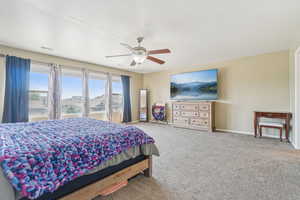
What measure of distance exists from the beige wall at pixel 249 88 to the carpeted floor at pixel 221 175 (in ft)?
4.49

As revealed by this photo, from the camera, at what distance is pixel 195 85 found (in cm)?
544

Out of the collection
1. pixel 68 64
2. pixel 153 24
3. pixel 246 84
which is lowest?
pixel 246 84

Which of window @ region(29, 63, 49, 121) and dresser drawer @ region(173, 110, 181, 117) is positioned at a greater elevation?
window @ region(29, 63, 49, 121)

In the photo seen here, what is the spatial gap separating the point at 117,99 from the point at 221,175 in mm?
5116

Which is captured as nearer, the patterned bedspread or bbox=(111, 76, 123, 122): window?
the patterned bedspread

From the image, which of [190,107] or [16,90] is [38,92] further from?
[190,107]

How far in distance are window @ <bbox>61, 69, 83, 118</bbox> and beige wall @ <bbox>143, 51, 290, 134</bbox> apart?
15.5 ft

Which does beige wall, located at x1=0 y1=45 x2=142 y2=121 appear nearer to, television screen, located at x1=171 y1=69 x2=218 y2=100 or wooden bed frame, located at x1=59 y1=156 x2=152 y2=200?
television screen, located at x1=171 y1=69 x2=218 y2=100

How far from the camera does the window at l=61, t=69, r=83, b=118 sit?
471 centimetres

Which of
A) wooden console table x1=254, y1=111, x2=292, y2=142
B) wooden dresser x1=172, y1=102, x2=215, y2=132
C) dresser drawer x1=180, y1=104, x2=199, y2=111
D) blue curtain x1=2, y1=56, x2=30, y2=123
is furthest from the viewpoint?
dresser drawer x1=180, y1=104, x2=199, y2=111

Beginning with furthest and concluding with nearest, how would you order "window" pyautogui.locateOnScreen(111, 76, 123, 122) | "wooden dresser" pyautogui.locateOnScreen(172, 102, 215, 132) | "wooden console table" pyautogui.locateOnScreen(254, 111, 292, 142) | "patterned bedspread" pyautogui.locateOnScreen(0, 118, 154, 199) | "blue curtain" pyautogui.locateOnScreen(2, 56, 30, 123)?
"window" pyautogui.locateOnScreen(111, 76, 123, 122) → "wooden dresser" pyautogui.locateOnScreen(172, 102, 215, 132) → "wooden console table" pyautogui.locateOnScreen(254, 111, 292, 142) → "blue curtain" pyautogui.locateOnScreen(2, 56, 30, 123) → "patterned bedspread" pyautogui.locateOnScreen(0, 118, 154, 199)

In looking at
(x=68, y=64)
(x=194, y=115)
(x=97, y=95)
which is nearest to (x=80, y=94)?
(x=97, y=95)

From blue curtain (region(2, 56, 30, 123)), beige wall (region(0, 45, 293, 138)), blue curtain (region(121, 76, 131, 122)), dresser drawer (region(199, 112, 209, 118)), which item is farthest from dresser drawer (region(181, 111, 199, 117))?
blue curtain (region(2, 56, 30, 123))

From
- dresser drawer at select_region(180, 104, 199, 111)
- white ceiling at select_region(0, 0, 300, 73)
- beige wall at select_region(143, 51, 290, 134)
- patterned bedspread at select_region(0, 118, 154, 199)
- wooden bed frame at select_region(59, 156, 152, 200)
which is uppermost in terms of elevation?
white ceiling at select_region(0, 0, 300, 73)
